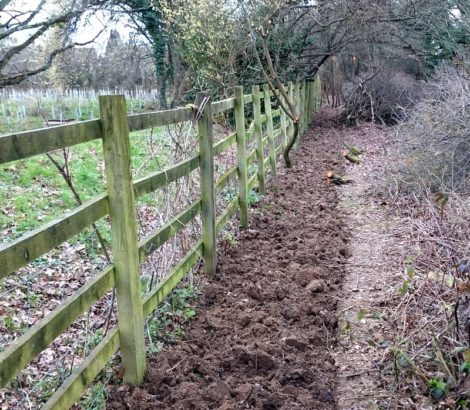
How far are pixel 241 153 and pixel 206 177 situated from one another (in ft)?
5.86

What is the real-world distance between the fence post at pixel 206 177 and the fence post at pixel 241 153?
5.09ft

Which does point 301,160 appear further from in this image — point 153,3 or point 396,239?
point 153,3

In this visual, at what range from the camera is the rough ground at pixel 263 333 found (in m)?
2.94

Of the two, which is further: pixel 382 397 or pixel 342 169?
pixel 342 169

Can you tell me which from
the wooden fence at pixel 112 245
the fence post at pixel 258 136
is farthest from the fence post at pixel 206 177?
the fence post at pixel 258 136

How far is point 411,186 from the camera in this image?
7.34 m

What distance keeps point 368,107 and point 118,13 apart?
10829 millimetres

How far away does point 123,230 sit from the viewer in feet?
9.14

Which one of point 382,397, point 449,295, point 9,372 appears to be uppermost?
point 9,372

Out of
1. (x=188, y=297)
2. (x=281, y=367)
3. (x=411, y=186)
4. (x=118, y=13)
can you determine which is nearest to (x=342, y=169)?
(x=411, y=186)

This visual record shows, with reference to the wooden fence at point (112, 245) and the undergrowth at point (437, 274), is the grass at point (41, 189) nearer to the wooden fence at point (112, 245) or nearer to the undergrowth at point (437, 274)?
the wooden fence at point (112, 245)

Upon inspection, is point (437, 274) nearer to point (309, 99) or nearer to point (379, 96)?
point (379, 96)

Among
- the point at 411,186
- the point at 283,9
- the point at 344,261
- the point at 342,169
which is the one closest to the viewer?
the point at 344,261

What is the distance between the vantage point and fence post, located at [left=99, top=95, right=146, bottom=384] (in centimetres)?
270
